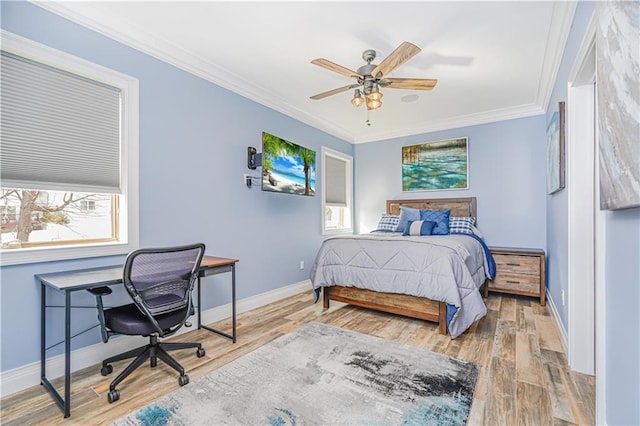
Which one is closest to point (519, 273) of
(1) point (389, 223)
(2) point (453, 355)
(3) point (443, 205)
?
(3) point (443, 205)

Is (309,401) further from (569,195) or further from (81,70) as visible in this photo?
(81,70)

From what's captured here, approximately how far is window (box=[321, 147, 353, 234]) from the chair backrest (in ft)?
9.60

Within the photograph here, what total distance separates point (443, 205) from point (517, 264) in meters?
1.39

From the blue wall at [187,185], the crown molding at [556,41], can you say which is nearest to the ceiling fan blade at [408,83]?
the crown molding at [556,41]

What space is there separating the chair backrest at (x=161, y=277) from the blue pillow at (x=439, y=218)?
3.20 meters

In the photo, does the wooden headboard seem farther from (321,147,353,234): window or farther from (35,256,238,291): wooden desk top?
(35,256,238,291): wooden desk top

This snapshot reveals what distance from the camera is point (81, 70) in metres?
2.19

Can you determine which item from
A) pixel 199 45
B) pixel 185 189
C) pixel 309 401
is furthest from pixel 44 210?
pixel 309 401

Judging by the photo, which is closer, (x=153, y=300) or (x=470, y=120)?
(x=153, y=300)

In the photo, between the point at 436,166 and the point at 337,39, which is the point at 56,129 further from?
the point at 436,166

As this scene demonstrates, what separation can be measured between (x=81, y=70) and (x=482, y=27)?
3.13 m

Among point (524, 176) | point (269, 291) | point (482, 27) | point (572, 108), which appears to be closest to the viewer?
point (572, 108)

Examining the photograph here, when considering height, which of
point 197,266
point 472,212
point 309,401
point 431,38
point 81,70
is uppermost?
point 431,38

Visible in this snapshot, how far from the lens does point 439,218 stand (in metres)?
4.29
